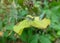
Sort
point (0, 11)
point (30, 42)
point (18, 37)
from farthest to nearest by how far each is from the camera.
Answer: point (0, 11) < point (18, 37) < point (30, 42)

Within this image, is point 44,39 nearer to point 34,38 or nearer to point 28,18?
point 34,38

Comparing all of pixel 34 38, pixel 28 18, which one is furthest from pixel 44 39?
pixel 28 18

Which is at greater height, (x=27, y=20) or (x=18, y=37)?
(x=27, y=20)

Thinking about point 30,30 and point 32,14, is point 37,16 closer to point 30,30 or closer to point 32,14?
point 32,14

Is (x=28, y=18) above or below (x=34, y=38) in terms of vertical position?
above

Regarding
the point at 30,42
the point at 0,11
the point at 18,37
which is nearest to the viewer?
the point at 30,42

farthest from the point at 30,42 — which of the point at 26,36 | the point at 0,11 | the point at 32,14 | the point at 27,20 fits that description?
the point at 0,11

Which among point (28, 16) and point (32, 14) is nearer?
point (28, 16)
